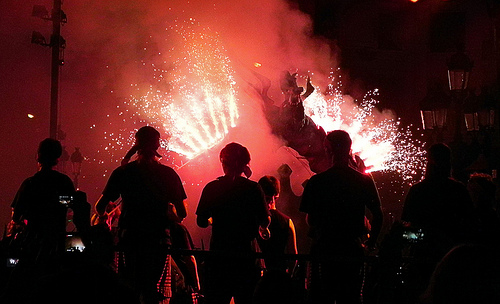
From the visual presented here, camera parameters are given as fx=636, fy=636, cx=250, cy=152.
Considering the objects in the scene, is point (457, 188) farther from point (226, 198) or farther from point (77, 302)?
point (77, 302)

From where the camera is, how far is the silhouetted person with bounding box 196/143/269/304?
4930 millimetres

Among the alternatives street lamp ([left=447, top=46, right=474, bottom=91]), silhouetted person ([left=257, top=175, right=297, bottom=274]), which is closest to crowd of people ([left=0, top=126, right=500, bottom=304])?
silhouetted person ([left=257, top=175, right=297, bottom=274])

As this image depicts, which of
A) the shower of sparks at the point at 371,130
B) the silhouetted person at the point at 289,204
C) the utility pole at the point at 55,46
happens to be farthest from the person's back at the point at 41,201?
the utility pole at the point at 55,46

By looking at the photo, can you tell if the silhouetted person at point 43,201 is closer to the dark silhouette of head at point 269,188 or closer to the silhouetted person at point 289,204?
the dark silhouette of head at point 269,188

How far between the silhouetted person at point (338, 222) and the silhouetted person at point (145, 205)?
3.81 ft

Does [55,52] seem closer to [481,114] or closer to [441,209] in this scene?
[481,114]

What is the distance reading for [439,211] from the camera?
5.12 metres

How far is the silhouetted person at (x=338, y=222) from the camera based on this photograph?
4.69m

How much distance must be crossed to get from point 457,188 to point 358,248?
1.03 meters

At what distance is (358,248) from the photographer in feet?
15.8

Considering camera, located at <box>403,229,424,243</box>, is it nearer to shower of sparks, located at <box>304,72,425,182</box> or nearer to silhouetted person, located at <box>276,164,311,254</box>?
silhouetted person, located at <box>276,164,311,254</box>

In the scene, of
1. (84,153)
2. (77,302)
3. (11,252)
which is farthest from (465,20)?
(77,302)

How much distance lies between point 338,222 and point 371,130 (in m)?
15.5

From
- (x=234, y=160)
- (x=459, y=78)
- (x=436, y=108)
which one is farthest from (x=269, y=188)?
(x=459, y=78)
